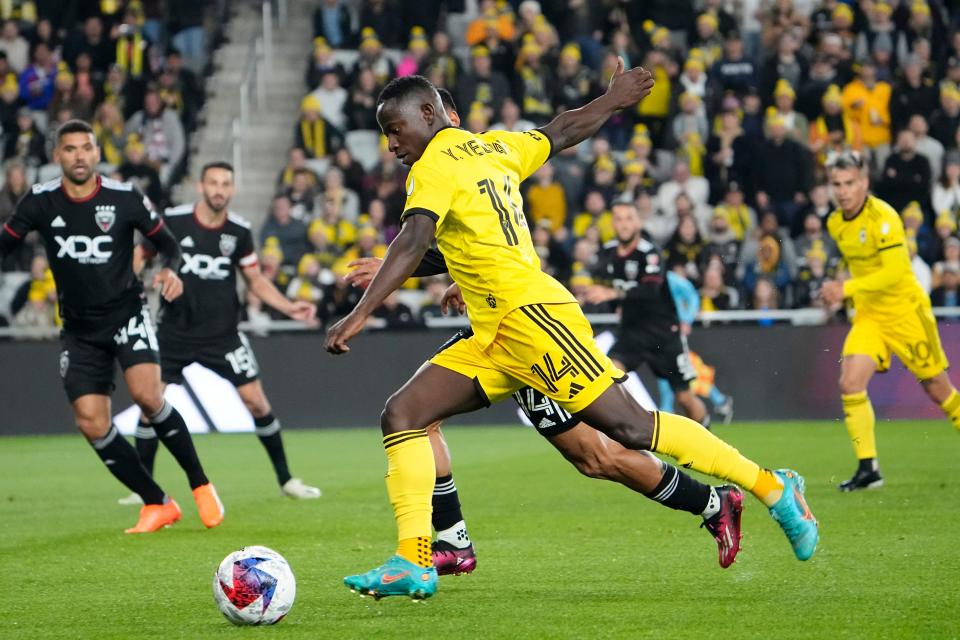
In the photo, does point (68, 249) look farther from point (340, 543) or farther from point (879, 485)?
point (879, 485)

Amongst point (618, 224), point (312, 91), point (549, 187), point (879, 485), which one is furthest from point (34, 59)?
point (879, 485)

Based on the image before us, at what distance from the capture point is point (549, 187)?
1886 centimetres

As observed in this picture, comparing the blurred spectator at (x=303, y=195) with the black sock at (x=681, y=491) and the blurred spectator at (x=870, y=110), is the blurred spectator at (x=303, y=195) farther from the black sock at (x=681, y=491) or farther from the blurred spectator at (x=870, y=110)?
the black sock at (x=681, y=491)

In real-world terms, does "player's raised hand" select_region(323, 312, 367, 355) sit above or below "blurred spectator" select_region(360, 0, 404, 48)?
below

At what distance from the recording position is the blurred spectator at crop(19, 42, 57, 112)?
21625mm

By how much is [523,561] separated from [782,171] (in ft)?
39.2

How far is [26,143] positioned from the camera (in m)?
20.7

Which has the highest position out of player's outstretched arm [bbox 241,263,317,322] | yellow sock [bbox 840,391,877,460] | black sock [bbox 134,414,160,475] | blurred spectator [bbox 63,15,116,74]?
blurred spectator [bbox 63,15,116,74]

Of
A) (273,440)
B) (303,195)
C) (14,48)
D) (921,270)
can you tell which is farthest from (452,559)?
(14,48)

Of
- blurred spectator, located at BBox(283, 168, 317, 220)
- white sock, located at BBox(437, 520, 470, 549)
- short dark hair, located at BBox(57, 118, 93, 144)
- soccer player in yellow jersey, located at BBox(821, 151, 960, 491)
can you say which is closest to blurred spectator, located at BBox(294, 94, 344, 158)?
blurred spectator, located at BBox(283, 168, 317, 220)

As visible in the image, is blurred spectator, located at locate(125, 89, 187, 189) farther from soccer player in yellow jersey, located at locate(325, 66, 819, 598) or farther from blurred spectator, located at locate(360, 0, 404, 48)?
soccer player in yellow jersey, located at locate(325, 66, 819, 598)

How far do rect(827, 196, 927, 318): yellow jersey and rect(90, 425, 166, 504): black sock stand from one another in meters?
4.99

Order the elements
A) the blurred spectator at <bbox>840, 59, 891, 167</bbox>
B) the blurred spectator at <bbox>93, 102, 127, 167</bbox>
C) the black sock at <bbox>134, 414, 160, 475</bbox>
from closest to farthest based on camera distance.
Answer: the black sock at <bbox>134, 414, 160, 475</bbox>, the blurred spectator at <bbox>840, 59, 891, 167</bbox>, the blurred spectator at <bbox>93, 102, 127, 167</bbox>

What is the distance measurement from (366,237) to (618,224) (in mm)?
5071
